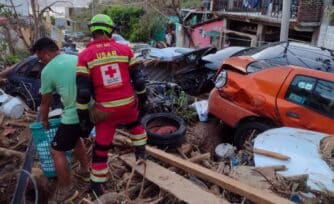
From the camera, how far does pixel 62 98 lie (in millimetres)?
3572

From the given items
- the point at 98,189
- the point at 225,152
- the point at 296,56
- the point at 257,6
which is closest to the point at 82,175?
the point at 98,189

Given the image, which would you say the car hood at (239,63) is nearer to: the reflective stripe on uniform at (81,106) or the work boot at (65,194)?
the reflective stripe on uniform at (81,106)

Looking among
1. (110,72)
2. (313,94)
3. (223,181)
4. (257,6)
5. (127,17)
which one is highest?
(110,72)

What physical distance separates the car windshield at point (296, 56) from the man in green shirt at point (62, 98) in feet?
10.1

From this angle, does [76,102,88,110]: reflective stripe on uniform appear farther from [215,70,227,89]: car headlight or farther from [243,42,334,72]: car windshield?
[243,42,334,72]: car windshield

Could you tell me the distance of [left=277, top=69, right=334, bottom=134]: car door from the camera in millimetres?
4523

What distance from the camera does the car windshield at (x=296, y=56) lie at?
508 cm

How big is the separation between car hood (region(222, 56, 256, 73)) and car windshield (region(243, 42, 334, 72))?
134mm

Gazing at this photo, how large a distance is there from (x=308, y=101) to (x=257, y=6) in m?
15.2

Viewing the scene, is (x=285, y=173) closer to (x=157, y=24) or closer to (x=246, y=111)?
(x=246, y=111)

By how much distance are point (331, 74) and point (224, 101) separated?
1.59m

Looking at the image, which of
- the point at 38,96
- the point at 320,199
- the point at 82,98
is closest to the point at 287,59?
the point at 320,199

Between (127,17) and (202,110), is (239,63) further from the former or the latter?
(127,17)

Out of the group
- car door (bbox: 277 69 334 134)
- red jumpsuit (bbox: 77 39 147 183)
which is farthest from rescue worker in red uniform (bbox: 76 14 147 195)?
car door (bbox: 277 69 334 134)
